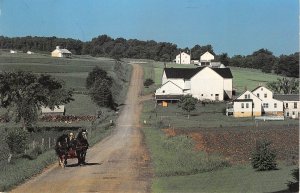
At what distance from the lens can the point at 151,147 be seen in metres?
38.3

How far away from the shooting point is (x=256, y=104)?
88375 millimetres

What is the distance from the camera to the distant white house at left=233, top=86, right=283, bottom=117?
8631 cm

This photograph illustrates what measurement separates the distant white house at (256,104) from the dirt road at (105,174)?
46155mm

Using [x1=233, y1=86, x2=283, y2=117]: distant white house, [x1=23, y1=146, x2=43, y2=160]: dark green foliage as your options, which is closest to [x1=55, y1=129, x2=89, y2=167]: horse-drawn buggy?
[x1=23, y1=146, x2=43, y2=160]: dark green foliage

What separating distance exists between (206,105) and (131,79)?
1423 inches

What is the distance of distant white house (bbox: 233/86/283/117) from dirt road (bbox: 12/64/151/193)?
1817 inches

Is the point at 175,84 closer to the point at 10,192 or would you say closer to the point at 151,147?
the point at 151,147

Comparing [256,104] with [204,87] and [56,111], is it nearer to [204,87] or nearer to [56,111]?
[204,87]

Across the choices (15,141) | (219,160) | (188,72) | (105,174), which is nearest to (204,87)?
(188,72)

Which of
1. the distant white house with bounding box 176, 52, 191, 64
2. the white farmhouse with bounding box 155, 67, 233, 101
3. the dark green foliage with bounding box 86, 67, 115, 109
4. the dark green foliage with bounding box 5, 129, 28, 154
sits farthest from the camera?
the distant white house with bounding box 176, 52, 191, 64

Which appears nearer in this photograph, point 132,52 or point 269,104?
point 269,104

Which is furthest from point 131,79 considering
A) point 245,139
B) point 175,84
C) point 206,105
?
point 245,139

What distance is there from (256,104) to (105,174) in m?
66.7

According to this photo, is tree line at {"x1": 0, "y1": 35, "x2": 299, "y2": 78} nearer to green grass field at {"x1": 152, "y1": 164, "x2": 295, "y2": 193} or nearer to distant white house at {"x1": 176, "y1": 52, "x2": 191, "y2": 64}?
distant white house at {"x1": 176, "y1": 52, "x2": 191, "y2": 64}
